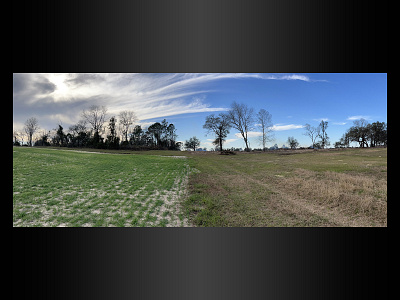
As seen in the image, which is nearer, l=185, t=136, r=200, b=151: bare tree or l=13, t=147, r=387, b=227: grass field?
l=13, t=147, r=387, b=227: grass field

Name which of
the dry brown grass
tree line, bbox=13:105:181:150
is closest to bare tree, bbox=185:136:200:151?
tree line, bbox=13:105:181:150

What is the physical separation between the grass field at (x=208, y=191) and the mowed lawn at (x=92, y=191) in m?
0.02

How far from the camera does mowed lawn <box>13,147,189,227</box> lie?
8.38 feet

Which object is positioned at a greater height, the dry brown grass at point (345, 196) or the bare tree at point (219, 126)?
the bare tree at point (219, 126)

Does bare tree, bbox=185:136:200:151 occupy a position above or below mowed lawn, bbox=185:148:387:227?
above

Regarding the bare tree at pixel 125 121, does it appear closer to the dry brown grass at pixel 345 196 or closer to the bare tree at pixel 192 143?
the bare tree at pixel 192 143

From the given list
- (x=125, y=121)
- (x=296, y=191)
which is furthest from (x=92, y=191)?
(x=296, y=191)

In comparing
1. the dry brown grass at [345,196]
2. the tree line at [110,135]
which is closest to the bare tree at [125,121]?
the tree line at [110,135]

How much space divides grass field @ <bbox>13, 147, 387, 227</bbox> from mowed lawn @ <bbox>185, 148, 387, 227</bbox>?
0.6 inches

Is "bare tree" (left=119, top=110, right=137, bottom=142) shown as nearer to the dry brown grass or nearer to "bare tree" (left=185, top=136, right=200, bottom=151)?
"bare tree" (left=185, top=136, right=200, bottom=151)

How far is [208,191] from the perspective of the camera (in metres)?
3.99

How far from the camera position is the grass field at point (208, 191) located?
256 centimetres
